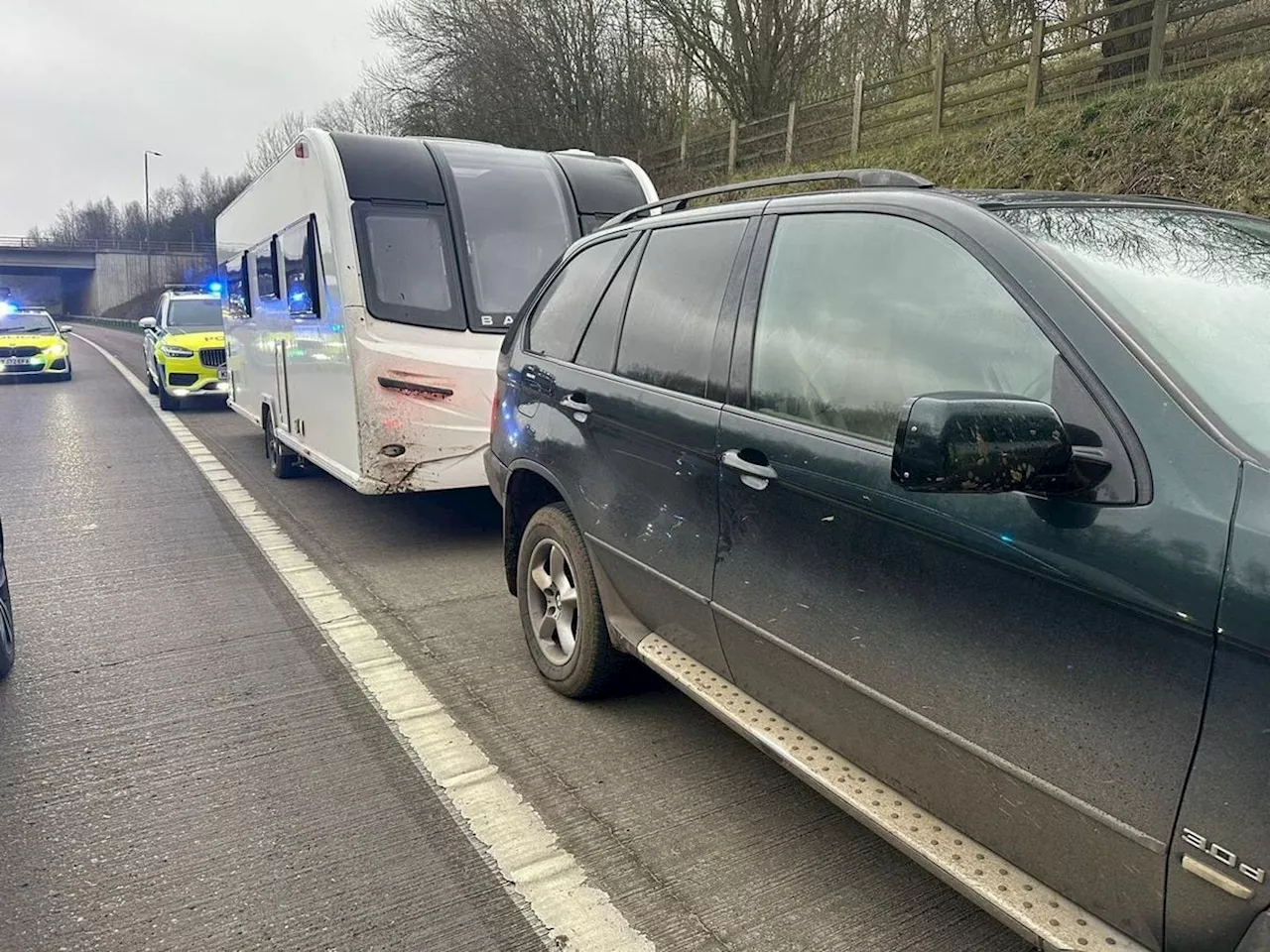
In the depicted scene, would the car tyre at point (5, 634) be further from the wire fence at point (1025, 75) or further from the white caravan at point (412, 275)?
the wire fence at point (1025, 75)

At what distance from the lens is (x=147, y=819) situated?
2.95 m

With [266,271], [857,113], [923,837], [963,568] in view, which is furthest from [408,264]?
[857,113]

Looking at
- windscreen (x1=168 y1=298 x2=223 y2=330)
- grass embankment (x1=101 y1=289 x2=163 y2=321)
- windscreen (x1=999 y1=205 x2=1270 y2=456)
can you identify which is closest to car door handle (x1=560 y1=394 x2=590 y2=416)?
windscreen (x1=999 y1=205 x2=1270 y2=456)

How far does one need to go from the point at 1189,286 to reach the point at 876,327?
2.30ft

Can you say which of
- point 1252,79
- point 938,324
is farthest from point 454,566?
point 1252,79

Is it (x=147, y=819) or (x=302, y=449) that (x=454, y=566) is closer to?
(x=302, y=449)

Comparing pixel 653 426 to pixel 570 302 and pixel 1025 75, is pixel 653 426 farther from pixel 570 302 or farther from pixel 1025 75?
pixel 1025 75

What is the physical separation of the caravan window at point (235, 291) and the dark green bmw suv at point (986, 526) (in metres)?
7.49

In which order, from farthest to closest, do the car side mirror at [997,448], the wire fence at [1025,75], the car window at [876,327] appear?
the wire fence at [1025,75], the car window at [876,327], the car side mirror at [997,448]

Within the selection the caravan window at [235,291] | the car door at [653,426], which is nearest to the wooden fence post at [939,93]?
the caravan window at [235,291]

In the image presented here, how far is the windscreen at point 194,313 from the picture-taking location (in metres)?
15.2

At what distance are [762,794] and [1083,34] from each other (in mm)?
14500

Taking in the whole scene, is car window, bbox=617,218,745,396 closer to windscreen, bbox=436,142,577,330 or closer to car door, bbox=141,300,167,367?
windscreen, bbox=436,142,577,330

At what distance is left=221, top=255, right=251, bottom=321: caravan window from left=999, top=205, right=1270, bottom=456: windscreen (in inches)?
343
